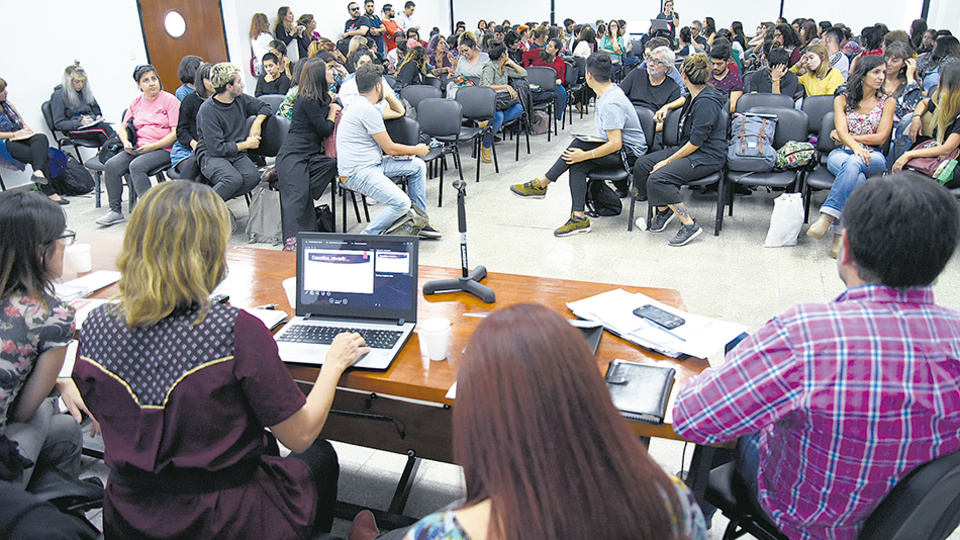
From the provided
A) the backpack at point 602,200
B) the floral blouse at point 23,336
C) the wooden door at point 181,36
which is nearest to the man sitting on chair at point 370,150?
the backpack at point 602,200

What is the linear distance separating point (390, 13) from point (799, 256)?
9.22m

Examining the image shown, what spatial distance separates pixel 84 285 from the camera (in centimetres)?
222

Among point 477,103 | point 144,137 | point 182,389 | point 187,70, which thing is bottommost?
point 182,389

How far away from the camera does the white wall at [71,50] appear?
19.4 ft

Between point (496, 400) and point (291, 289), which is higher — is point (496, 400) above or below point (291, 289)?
Result: above

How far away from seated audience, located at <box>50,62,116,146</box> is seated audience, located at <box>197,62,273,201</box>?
2.29m

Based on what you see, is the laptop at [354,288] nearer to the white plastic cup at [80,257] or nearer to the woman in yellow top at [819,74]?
the white plastic cup at [80,257]

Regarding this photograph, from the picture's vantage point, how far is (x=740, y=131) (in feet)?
14.3

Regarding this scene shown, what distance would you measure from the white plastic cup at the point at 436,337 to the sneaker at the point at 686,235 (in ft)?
9.90

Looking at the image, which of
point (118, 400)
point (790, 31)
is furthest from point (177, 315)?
point (790, 31)

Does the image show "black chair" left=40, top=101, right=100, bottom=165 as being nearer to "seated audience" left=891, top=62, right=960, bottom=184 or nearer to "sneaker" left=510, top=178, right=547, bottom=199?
"sneaker" left=510, top=178, right=547, bottom=199

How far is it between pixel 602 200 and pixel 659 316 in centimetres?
320

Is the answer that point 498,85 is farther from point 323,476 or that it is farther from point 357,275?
point 323,476

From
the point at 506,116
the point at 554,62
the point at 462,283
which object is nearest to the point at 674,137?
the point at 506,116
